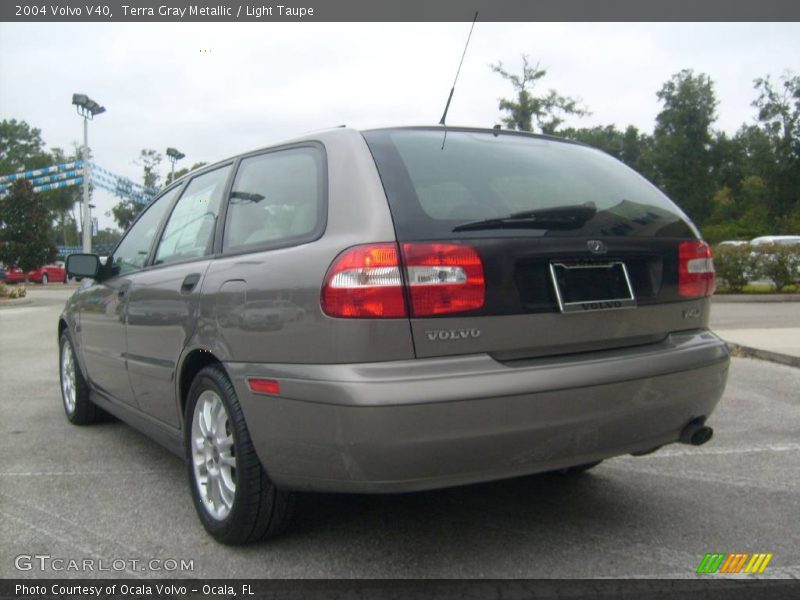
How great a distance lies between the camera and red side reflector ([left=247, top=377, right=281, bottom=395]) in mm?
2650

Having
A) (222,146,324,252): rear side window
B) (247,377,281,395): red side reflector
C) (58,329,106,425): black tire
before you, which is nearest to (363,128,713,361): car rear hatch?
(222,146,324,252): rear side window

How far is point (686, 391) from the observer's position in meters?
2.90

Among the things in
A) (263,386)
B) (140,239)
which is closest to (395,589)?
(263,386)

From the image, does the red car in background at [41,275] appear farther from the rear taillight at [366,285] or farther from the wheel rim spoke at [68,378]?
the rear taillight at [366,285]

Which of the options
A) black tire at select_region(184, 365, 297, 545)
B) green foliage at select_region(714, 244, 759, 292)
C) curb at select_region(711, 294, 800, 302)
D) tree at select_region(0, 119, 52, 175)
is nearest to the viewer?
black tire at select_region(184, 365, 297, 545)

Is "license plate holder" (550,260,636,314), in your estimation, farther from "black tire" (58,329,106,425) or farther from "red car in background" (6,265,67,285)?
"red car in background" (6,265,67,285)

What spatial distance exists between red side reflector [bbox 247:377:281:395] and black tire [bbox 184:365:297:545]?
0.15m

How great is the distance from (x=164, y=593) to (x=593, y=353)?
1745mm

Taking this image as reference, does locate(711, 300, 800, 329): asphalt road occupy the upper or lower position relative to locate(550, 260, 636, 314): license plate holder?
lower

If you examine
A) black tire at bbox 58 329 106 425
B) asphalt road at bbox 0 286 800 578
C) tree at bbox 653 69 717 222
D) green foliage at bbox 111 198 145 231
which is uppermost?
tree at bbox 653 69 717 222

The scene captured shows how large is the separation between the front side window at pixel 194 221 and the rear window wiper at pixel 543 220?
4.66 ft

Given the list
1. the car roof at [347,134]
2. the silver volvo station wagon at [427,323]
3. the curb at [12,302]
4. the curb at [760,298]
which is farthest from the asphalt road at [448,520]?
the curb at [12,302]

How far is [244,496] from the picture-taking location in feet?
9.37

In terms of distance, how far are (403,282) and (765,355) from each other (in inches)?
257
